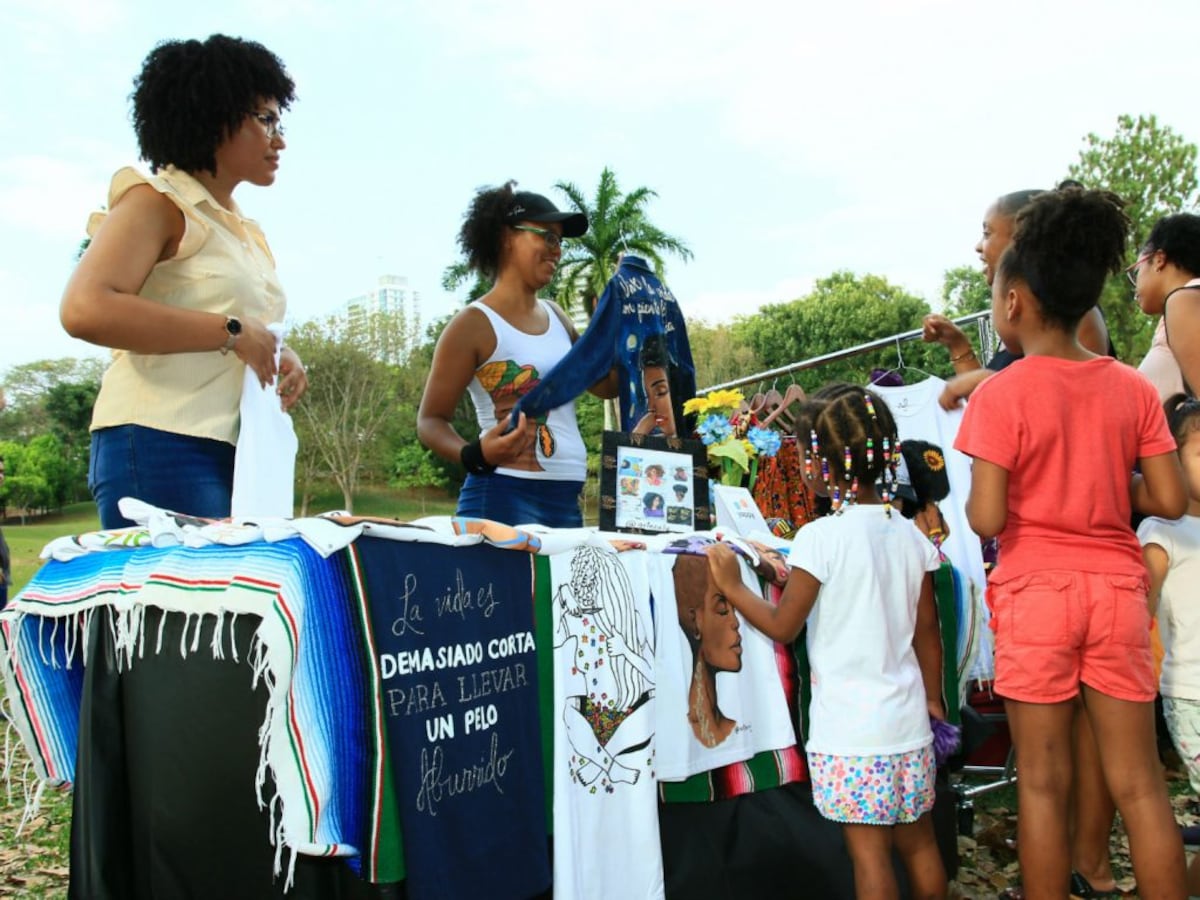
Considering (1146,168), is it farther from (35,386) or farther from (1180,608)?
(35,386)

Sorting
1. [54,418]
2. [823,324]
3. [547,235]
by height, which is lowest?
[547,235]

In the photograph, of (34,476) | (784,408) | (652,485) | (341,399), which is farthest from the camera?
(34,476)

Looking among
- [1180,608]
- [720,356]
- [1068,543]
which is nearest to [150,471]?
[1068,543]

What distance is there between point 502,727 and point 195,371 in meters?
1.02

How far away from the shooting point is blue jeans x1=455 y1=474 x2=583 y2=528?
9.02 ft

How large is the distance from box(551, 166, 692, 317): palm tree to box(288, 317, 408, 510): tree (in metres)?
9.55

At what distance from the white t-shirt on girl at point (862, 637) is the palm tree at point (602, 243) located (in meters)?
21.5

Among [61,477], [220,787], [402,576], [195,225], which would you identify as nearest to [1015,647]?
[402,576]

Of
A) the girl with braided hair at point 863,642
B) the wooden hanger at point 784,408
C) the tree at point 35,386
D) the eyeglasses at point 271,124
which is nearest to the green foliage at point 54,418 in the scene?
the tree at point 35,386

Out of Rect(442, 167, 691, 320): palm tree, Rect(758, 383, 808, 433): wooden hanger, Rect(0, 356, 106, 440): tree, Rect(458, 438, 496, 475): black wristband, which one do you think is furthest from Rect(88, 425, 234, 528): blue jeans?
Rect(0, 356, 106, 440): tree

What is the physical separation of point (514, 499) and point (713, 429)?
882 mm

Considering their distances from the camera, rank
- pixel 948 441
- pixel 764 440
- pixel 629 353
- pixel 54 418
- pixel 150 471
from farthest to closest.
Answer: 1. pixel 54 418
2. pixel 948 441
3. pixel 764 440
4. pixel 629 353
5. pixel 150 471

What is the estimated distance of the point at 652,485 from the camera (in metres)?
2.60

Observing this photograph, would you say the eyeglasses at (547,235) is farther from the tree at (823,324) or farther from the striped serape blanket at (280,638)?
the tree at (823,324)
